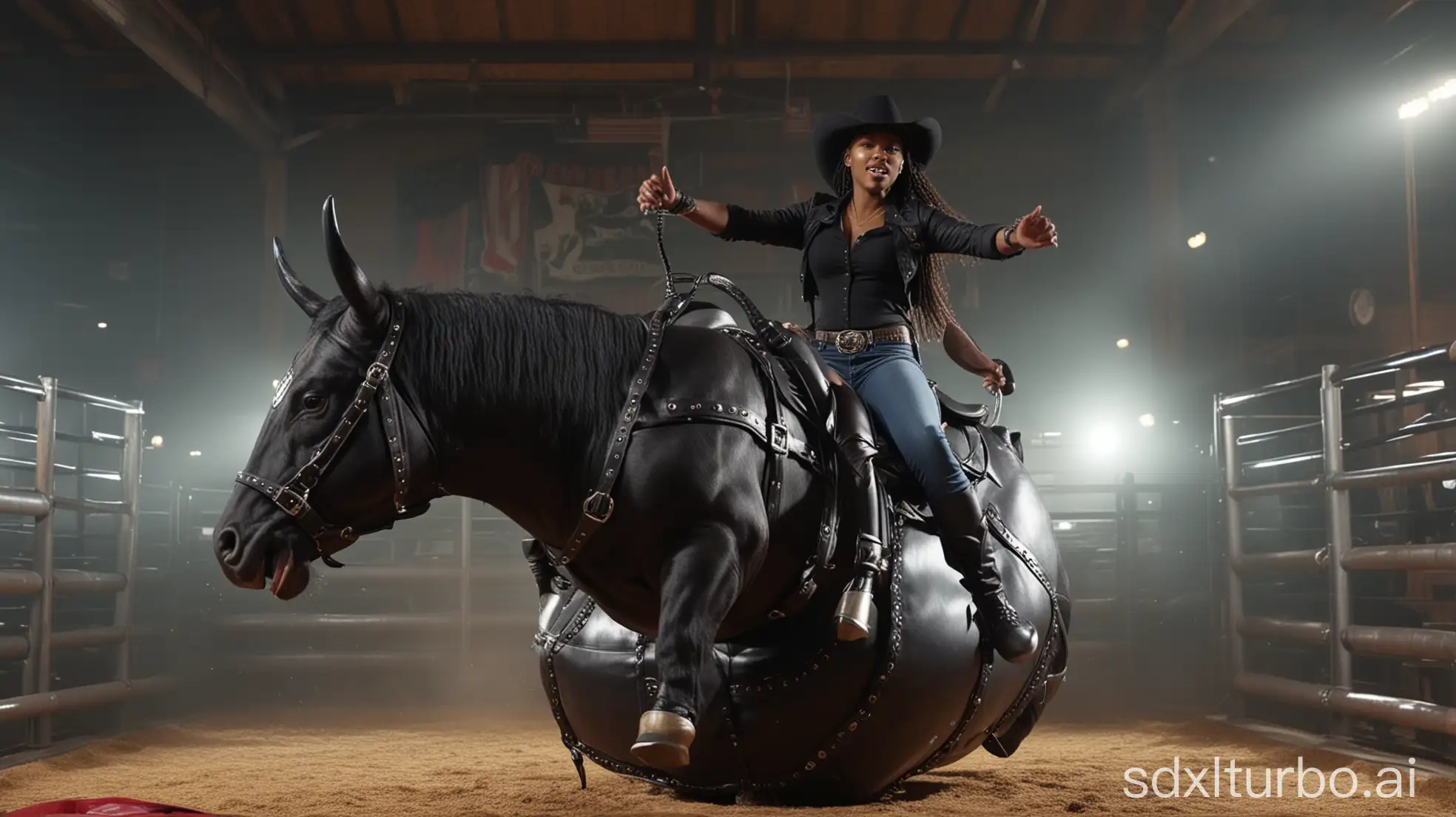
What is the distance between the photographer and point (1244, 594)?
7.38 meters

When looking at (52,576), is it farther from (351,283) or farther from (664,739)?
(664,739)

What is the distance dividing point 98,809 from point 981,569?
2.10m

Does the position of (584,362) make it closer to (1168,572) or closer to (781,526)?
(781,526)

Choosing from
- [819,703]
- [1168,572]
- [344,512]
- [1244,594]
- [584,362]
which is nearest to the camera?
[344,512]

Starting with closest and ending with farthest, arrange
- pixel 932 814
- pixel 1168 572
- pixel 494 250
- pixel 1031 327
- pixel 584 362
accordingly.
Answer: pixel 584 362 < pixel 932 814 < pixel 1168 572 < pixel 494 250 < pixel 1031 327

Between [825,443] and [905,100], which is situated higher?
[905,100]

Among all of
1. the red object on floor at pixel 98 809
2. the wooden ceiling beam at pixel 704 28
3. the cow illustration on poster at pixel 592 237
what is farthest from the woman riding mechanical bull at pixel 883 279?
the cow illustration on poster at pixel 592 237

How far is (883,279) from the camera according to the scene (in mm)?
3088

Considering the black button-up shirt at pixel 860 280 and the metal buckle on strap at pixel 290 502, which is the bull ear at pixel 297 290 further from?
the black button-up shirt at pixel 860 280

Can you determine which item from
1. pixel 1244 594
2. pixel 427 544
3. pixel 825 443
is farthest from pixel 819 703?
pixel 427 544

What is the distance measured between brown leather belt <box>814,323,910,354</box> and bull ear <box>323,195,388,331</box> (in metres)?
1.28

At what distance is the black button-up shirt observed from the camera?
3.06 m

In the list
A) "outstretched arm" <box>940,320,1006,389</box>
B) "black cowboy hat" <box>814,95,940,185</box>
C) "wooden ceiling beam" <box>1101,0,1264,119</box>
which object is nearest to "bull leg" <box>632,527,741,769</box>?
"black cowboy hat" <box>814,95,940,185</box>

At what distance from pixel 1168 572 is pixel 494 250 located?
23.6 feet
